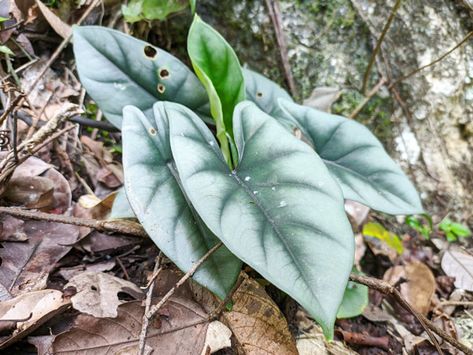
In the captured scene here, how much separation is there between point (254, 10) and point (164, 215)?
1062mm

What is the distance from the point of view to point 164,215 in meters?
0.78

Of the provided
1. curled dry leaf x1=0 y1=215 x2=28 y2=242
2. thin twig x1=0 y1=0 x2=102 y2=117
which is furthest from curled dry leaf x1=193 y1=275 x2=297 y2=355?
thin twig x1=0 y1=0 x2=102 y2=117

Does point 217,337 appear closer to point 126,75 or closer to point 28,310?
point 28,310

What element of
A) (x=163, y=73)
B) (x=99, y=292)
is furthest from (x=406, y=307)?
(x=163, y=73)

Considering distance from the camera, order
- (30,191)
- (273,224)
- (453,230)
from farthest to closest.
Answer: (453,230)
(30,191)
(273,224)

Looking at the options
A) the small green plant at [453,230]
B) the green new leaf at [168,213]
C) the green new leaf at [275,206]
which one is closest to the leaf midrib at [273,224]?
the green new leaf at [275,206]

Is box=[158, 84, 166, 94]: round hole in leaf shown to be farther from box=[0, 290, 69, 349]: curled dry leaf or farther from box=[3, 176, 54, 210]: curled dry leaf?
box=[0, 290, 69, 349]: curled dry leaf

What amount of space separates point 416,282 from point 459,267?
167mm

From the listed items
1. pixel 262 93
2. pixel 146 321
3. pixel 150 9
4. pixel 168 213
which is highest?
pixel 150 9

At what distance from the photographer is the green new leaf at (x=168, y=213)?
29.8 inches

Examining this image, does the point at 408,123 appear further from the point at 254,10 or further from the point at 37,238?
the point at 37,238

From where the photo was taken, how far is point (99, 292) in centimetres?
89

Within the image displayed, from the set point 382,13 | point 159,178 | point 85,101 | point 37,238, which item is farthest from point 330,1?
point 37,238

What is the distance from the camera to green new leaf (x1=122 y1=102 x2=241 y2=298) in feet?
2.48
